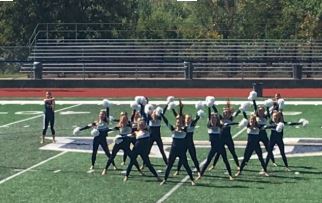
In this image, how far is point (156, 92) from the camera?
137ft

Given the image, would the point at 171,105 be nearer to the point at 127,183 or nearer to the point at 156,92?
the point at 127,183

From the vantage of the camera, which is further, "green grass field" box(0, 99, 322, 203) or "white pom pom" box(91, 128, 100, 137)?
"white pom pom" box(91, 128, 100, 137)

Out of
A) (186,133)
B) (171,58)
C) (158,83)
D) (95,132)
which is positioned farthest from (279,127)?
(171,58)

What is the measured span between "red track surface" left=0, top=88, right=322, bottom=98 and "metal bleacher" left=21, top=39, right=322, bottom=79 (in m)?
2.70

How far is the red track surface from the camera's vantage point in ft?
132

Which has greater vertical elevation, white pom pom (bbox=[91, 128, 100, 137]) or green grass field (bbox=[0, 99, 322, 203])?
white pom pom (bbox=[91, 128, 100, 137])

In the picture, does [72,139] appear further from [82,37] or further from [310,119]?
[82,37]

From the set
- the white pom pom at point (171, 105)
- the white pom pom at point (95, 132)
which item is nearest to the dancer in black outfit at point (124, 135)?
the white pom pom at point (95, 132)

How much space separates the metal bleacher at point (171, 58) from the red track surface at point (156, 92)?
2698mm

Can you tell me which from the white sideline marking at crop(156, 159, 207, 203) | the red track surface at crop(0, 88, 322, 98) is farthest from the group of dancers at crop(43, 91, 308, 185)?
the red track surface at crop(0, 88, 322, 98)

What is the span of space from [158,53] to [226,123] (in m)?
29.7

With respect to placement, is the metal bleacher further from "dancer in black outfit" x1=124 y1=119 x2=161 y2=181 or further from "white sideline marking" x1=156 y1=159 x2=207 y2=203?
"dancer in black outfit" x1=124 y1=119 x2=161 y2=181

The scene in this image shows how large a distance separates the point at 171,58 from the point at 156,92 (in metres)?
7.12

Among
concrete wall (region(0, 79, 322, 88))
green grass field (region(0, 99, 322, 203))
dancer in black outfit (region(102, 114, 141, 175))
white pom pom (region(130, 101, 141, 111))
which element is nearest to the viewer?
green grass field (region(0, 99, 322, 203))
